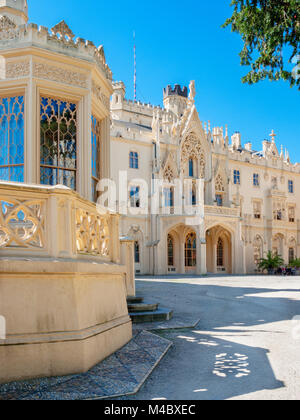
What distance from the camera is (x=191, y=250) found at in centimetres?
3600

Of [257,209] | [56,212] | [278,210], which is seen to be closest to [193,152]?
[257,209]

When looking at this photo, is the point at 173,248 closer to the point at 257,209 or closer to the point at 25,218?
the point at 257,209

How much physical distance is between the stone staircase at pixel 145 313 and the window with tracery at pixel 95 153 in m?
2.74

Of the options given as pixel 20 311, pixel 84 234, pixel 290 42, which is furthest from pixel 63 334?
pixel 290 42

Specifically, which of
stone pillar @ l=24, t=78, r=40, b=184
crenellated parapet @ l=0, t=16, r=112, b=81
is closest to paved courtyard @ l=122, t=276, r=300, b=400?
stone pillar @ l=24, t=78, r=40, b=184

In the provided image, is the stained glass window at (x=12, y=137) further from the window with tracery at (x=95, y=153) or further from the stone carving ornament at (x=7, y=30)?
the window with tracery at (x=95, y=153)

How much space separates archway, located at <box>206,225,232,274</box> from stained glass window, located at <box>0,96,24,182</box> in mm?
29793

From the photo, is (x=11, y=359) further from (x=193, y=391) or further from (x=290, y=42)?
(x=290, y=42)

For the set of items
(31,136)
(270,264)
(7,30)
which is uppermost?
(7,30)

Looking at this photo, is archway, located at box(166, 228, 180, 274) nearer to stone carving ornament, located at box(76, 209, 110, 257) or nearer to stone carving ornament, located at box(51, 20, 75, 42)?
stone carving ornament, located at box(51, 20, 75, 42)

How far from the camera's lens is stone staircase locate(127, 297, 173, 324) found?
8570 mm

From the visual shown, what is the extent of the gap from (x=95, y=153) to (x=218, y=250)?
97.6ft

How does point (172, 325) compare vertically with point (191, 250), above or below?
below

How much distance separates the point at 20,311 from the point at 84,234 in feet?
4.86
